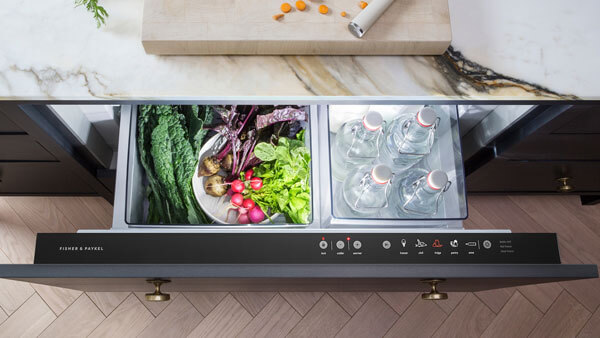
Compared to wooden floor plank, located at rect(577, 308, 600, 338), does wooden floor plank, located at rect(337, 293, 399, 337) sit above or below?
above

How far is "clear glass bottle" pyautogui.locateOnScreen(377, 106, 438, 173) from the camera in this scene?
81 centimetres

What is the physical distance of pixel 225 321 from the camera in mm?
1465

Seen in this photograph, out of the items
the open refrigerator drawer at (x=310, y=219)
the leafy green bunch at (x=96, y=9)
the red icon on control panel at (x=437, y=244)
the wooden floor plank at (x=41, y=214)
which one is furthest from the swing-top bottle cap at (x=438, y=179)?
the wooden floor plank at (x=41, y=214)

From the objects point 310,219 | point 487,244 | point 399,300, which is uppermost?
point 310,219

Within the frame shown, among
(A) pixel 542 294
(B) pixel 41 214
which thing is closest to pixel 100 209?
(B) pixel 41 214

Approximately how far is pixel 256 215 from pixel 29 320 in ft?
3.31

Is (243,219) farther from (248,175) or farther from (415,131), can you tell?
(415,131)

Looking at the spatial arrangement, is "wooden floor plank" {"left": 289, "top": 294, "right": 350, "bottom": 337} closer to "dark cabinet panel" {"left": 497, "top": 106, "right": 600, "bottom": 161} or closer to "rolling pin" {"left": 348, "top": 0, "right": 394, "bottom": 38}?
"dark cabinet panel" {"left": 497, "top": 106, "right": 600, "bottom": 161}

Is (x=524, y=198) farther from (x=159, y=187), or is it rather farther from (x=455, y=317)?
(x=159, y=187)

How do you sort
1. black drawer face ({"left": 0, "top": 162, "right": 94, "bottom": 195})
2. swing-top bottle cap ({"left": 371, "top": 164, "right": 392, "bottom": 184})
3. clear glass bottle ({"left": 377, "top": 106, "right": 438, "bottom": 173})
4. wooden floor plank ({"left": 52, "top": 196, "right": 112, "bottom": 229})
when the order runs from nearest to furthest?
swing-top bottle cap ({"left": 371, "top": 164, "right": 392, "bottom": 184}), clear glass bottle ({"left": 377, "top": 106, "right": 438, "bottom": 173}), black drawer face ({"left": 0, "top": 162, "right": 94, "bottom": 195}), wooden floor plank ({"left": 52, "top": 196, "right": 112, "bottom": 229})

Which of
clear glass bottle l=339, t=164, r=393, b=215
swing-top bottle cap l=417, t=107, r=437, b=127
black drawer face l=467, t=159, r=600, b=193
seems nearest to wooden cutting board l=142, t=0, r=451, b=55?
swing-top bottle cap l=417, t=107, r=437, b=127

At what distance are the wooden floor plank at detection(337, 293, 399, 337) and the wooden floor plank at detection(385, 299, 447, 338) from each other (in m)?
0.03

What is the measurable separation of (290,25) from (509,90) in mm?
341

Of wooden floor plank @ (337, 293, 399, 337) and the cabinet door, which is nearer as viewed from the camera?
the cabinet door
